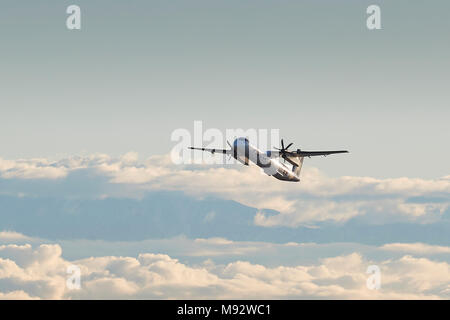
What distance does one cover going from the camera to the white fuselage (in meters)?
127

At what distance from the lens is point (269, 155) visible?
137250 mm

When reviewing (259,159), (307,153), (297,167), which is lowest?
(259,159)

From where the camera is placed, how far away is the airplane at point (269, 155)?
417 feet

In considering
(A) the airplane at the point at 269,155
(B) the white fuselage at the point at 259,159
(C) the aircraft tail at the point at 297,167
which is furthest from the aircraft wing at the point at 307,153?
(C) the aircraft tail at the point at 297,167

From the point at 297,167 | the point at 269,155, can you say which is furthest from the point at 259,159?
the point at 297,167

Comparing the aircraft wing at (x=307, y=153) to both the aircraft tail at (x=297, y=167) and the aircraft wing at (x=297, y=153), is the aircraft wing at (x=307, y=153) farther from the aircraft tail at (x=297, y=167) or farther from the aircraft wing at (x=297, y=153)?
the aircraft tail at (x=297, y=167)

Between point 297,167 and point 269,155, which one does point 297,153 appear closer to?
point 269,155

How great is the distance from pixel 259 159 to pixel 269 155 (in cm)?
593

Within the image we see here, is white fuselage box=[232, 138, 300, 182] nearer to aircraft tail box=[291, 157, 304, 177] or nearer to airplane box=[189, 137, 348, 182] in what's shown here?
airplane box=[189, 137, 348, 182]
